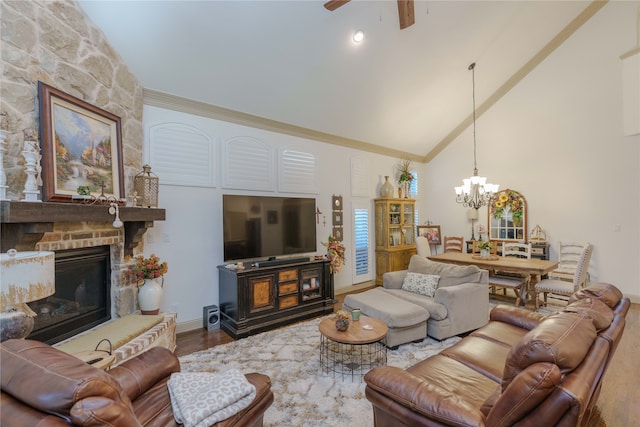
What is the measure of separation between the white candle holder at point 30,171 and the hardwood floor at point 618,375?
79.2 inches

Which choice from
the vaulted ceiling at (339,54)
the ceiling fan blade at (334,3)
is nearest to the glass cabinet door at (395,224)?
the vaulted ceiling at (339,54)

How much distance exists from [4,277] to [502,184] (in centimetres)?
732

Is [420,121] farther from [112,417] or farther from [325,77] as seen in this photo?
[112,417]

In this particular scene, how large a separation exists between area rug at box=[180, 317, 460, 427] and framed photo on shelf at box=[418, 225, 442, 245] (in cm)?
386

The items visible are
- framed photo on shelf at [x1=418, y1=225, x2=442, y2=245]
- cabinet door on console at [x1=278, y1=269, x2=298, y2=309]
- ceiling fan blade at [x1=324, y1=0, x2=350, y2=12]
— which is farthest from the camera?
framed photo on shelf at [x1=418, y1=225, x2=442, y2=245]

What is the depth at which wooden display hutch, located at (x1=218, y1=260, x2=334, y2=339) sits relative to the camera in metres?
3.58

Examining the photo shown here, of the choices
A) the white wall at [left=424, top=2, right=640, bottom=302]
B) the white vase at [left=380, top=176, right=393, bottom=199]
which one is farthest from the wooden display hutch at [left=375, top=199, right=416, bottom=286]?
the white wall at [left=424, top=2, right=640, bottom=302]

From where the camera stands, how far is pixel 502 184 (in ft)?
20.4

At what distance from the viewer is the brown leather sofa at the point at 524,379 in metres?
1.11

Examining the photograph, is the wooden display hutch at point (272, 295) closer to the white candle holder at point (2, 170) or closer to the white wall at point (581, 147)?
the white candle holder at point (2, 170)

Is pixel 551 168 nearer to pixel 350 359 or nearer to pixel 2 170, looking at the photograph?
pixel 350 359

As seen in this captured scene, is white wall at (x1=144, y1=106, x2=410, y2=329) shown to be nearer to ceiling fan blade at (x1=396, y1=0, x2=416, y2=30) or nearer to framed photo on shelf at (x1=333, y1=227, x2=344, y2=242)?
framed photo on shelf at (x1=333, y1=227, x2=344, y2=242)

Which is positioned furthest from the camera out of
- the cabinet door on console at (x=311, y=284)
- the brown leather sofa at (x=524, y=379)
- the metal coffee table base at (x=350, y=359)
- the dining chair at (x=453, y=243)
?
the dining chair at (x=453, y=243)

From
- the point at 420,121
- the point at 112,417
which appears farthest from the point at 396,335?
the point at 420,121
